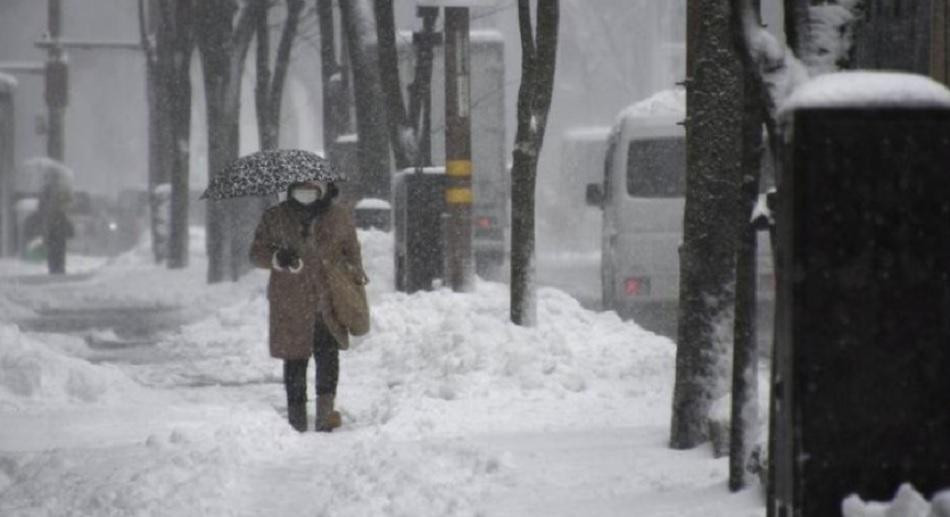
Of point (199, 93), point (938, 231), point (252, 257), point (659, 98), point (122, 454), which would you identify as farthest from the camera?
point (199, 93)

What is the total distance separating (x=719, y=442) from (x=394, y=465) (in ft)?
4.60

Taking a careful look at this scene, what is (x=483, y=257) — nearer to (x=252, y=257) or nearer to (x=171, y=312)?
(x=171, y=312)

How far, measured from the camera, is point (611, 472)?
26.2ft

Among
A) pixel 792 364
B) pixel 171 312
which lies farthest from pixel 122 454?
pixel 171 312

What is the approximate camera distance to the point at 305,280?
412 inches

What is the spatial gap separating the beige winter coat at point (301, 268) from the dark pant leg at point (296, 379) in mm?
92

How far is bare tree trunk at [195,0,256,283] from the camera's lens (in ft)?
84.7

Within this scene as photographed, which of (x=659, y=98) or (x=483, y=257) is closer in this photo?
(x=659, y=98)

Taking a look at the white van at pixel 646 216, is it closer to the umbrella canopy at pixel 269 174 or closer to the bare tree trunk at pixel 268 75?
the umbrella canopy at pixel 269 174

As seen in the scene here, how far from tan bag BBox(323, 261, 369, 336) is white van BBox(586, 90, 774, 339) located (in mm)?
7148

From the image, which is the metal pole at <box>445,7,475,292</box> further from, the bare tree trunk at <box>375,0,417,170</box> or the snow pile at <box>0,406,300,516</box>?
the snow pile at <box>0,406,300,516</box>

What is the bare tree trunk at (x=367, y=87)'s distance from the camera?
19.3m

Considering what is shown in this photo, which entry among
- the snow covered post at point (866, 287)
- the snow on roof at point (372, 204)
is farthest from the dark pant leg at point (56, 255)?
the snow covered post at point (866, 287)

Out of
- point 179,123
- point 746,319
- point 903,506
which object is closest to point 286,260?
point 746,319
